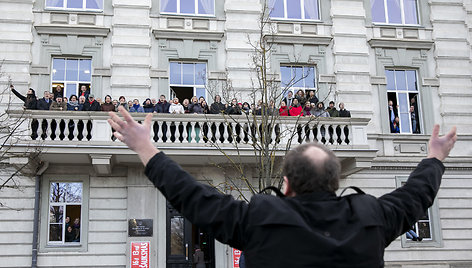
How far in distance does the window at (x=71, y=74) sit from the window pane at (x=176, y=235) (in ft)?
18.2

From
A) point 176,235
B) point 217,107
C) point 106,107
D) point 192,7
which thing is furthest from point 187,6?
→ point 176,235

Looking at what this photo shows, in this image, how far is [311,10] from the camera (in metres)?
21.4

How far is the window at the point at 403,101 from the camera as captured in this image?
68.1ft

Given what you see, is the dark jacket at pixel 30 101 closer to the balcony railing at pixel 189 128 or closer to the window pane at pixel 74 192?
the balcony railing at pixel 189 128

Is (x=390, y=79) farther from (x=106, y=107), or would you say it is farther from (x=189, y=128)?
(x=106, y=107)

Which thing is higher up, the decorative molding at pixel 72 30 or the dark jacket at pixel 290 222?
the decorative molding at pixel 72 30

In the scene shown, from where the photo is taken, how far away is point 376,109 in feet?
67.1

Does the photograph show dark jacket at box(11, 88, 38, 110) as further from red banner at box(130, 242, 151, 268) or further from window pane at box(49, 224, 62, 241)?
red banner at box(130, 242, 151, 268)

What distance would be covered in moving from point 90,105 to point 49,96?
4.41 ft

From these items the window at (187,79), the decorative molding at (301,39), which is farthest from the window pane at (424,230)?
the window at (187,79)

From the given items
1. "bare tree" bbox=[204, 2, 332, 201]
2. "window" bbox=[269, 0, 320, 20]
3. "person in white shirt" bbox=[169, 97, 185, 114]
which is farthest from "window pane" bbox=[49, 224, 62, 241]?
"window" bbox=[269, 0, 320, 20]

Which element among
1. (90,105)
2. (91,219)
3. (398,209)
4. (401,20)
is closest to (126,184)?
(91,219)

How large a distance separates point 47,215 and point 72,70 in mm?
5135

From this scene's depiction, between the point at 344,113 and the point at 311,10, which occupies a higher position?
the point at 311,10
